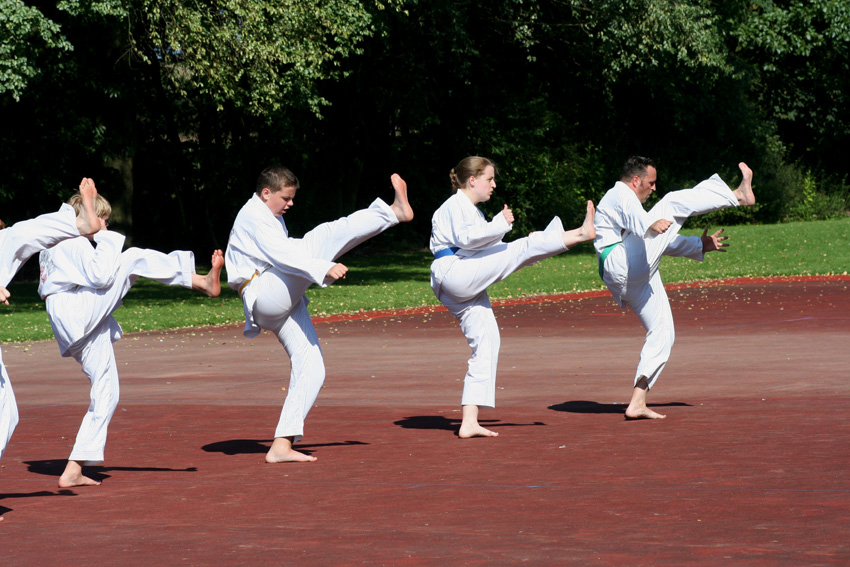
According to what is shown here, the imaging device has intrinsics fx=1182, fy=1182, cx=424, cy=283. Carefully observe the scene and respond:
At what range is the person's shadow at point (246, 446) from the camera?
858 centimetres

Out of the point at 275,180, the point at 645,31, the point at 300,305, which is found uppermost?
the point at 645,31

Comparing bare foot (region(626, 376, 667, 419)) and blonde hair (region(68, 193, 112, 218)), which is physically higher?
blonde hair (region(68, 193, 112, 218))

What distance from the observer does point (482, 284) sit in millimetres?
8742

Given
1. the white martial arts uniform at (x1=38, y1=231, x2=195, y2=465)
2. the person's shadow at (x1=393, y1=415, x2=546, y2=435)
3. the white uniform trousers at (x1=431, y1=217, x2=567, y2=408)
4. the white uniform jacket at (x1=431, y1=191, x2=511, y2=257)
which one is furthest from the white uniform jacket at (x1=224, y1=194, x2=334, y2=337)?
the person's shadow at (x1=393, y1=415, x2=546, y2=435)

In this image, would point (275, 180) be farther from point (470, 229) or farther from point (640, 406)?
point (640, 406)

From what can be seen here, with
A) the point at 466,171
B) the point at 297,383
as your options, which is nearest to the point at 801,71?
the point at 466,171

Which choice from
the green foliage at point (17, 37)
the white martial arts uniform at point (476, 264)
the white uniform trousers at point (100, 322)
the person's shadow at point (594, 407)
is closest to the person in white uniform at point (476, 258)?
the white martial arts uniform at point (476, 264)

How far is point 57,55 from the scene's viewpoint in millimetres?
25516

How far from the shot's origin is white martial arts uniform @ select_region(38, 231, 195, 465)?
7387 mm

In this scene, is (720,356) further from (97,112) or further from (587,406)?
(97,112)

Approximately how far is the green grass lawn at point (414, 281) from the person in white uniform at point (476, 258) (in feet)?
35.6

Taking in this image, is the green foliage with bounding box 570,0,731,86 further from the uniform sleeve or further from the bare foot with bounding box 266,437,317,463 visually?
the bare foot with bounding box 266,437,317,463

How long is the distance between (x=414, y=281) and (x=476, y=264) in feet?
64.3

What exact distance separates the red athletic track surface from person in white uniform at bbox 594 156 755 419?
19.3 inches
